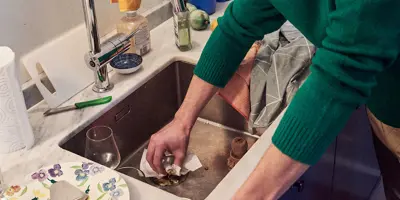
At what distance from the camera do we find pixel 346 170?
1.54 m

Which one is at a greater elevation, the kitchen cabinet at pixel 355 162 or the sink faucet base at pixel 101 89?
the sink faucet base at pixel 101 89

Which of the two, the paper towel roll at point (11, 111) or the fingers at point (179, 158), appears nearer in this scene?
the paper towel roll at point (11, 111)

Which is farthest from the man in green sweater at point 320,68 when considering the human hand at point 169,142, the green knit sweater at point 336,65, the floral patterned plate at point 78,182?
the floral patterned plate at point 78,182

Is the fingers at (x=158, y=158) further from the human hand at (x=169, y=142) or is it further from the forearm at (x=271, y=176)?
the forearm at (x=271, y=176)

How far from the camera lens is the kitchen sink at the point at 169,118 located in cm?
125

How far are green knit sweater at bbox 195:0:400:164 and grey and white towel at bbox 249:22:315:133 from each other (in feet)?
0.77

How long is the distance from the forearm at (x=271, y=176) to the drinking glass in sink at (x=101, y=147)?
1.04 feet

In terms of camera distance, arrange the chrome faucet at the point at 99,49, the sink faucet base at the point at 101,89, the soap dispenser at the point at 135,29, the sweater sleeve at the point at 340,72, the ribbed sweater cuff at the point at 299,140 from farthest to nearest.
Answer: the soap dispenser at the point at 135,29, the sink faucet base at the point at 101,89, the chrome faucet at the point at 99,49, the ribbed sweater cuff at the point at 299,140, the sweater sleeve at the point at 340,72

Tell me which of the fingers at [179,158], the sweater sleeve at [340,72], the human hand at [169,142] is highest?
the sweater sleeve at [340,72]

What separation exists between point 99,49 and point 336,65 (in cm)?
61

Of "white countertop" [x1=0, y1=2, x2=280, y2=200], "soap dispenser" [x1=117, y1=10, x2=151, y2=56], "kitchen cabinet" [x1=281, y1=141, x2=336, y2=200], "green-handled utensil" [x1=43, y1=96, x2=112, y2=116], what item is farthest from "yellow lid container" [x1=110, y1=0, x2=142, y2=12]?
"kitchen cabinet" [x1=281, y1=141, x2=336, y2=200]

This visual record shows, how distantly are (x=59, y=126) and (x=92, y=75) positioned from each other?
0.68ft

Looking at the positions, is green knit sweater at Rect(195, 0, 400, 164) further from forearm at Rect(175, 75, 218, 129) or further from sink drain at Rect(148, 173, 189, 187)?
sink drain at Rect(148, 173, 189, 187)

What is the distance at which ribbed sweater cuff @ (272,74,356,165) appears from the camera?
2.66ft
